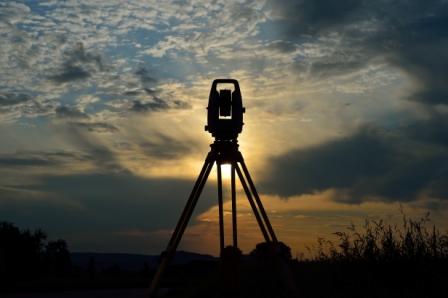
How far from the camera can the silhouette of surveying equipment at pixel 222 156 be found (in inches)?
462

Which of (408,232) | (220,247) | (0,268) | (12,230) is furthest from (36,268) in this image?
(408,232)

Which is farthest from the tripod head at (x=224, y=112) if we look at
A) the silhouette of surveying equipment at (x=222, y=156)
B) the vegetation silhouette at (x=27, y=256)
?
the vegetation silhouette at (x=27, y=256)

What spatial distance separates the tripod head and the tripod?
16 centimetres

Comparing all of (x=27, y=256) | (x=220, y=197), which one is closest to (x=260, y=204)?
(x=220, y=197)

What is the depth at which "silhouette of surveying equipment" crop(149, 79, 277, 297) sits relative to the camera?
11.7m

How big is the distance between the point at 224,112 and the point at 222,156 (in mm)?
880

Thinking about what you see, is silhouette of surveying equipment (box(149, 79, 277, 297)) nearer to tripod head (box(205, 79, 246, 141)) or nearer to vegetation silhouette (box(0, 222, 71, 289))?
tripod head (box(205, 79, 246, 141))

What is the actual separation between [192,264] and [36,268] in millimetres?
7727

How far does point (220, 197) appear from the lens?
39.9 feet

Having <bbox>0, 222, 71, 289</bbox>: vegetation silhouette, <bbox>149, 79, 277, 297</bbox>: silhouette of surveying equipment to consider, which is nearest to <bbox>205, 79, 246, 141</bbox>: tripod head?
<bbox>149, 79, 277, 297</bbox>: silhouette of surveying equipment

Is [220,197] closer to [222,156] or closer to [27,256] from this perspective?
[222,156]

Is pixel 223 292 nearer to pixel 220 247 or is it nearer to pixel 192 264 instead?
pixel 220 247

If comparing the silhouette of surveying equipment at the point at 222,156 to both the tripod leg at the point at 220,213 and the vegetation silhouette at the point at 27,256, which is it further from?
the vegetation silhouette at the point at 27,256

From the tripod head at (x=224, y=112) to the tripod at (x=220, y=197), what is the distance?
0.52 ft
